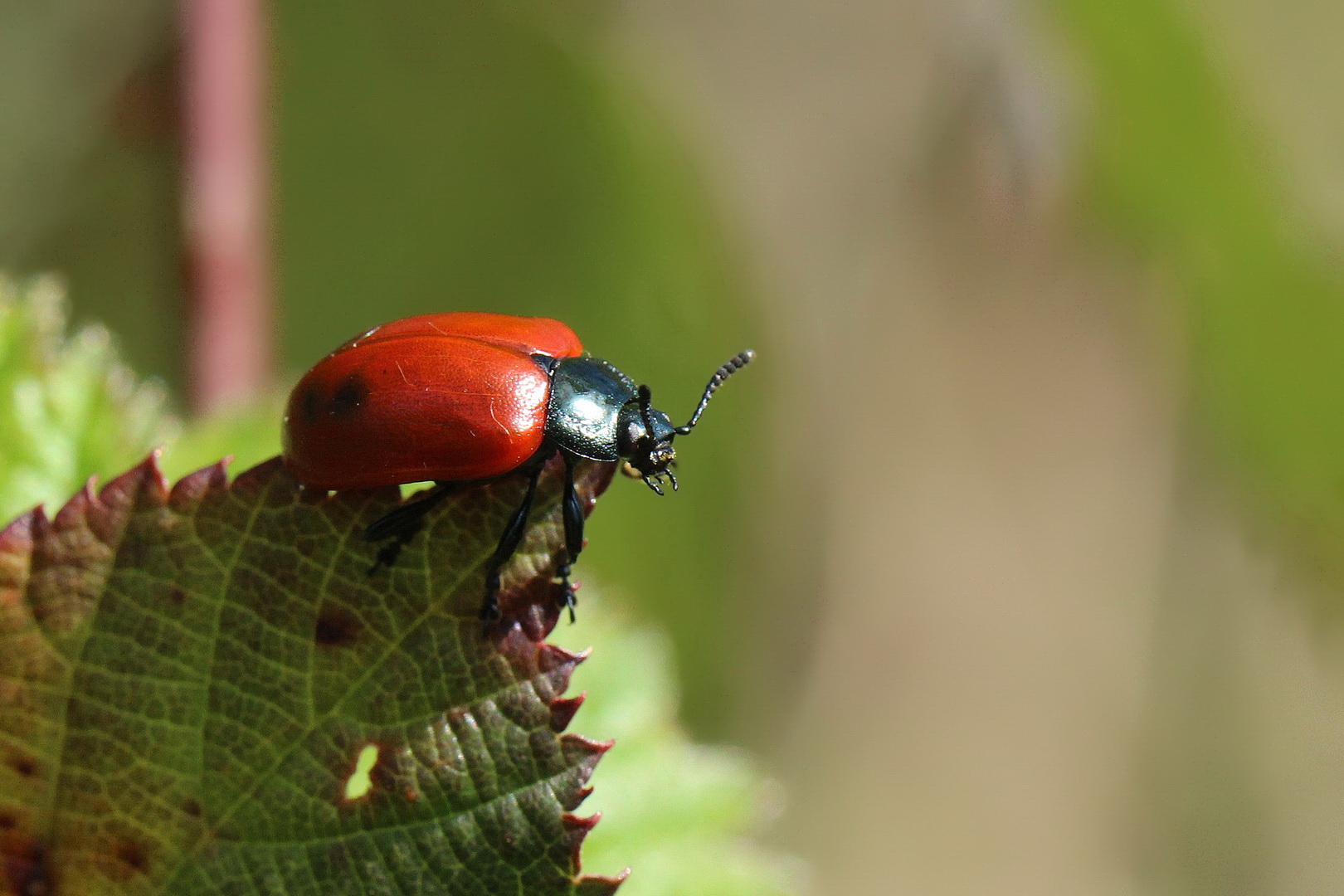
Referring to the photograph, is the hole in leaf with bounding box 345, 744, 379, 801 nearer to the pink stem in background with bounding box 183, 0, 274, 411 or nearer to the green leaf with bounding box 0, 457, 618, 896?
the green leaf with bounding box 0, 457, 618, 896

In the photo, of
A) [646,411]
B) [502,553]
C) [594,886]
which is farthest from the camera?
[646,411]

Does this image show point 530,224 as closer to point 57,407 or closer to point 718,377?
point 718,377

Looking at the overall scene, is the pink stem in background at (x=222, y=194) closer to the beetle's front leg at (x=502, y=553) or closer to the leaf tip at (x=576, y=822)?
the beetle's front leg at (x=502, y=553)

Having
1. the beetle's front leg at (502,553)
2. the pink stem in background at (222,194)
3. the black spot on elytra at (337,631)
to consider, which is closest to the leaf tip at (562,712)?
the beetle's front leg at (502,553)

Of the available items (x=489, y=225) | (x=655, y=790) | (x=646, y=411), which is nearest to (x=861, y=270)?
(x=489, y=225)

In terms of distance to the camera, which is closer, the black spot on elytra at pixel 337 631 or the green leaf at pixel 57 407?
the black spot on elytra at pixel 337 631

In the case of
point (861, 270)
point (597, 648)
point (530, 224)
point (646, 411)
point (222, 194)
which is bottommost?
point (597, 648)

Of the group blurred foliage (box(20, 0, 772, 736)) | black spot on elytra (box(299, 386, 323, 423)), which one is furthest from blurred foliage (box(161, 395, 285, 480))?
blurred foliage (box(20, 0, 772, 736))
